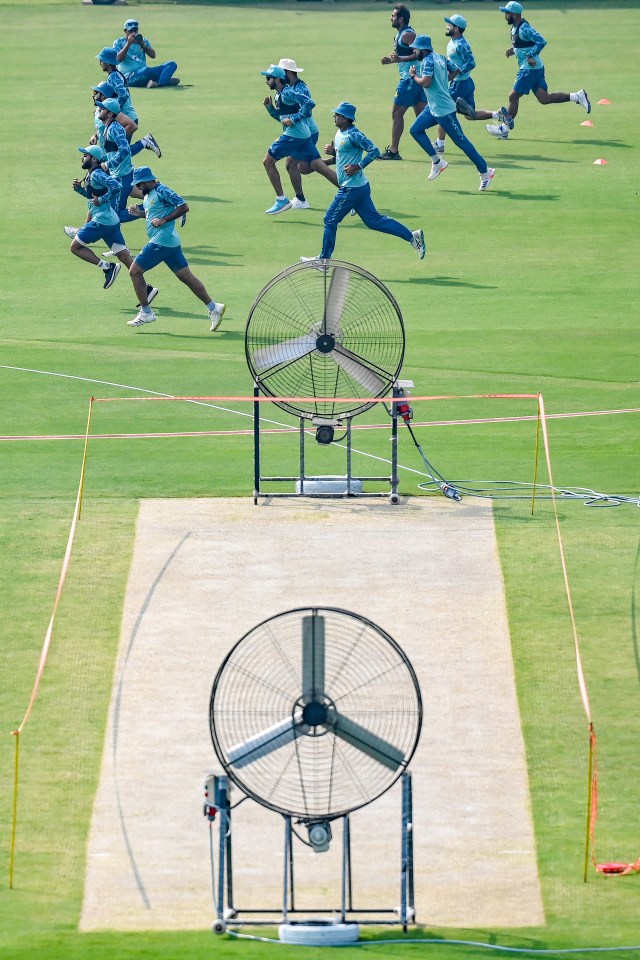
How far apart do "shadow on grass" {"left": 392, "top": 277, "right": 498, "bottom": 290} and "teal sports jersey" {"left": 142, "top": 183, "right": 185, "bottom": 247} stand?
4.12 meters

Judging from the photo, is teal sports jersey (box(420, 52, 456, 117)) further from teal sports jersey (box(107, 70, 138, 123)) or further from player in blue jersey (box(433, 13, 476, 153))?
teal sports jersey (box(107, 70, 138, 123))

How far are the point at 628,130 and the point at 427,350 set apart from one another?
13325mm

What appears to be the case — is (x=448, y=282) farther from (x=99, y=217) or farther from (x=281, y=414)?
(x=281, y=414)

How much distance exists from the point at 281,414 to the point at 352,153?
4.84m

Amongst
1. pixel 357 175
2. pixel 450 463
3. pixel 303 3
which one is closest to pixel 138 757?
pixel 450 463

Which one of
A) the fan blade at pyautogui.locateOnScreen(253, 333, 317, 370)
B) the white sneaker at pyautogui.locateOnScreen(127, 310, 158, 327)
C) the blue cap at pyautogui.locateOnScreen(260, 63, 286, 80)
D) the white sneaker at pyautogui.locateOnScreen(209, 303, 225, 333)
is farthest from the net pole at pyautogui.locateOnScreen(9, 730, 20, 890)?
the blue cap at pyautogui.locateOnScreen(260, 63, 286, 80)

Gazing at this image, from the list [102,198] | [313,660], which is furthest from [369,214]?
[313,660]

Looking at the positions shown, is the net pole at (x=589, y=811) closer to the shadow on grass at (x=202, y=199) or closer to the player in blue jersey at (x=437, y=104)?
the player in blue jersey at (x=437, y=104)

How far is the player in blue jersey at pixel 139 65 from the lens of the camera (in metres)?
35.3

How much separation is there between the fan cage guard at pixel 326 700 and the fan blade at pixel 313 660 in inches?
34.3

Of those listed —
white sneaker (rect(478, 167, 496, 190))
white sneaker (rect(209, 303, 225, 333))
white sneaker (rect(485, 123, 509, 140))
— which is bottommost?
white sneaker (rect(209, 303, 225, 333))

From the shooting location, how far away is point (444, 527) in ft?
54.0

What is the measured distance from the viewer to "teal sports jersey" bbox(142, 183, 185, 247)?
68.7ft

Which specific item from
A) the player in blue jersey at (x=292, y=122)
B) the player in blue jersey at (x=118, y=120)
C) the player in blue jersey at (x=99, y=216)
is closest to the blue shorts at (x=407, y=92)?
the player in blue jersey at (x=292, y=122)
